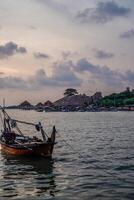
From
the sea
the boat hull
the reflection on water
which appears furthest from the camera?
the boat hull

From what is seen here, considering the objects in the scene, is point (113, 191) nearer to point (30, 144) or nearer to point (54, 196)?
point (54, 196)

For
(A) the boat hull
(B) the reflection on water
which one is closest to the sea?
(B) the reflection on water

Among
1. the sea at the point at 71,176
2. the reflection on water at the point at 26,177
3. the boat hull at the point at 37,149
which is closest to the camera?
the sea at the point at 71,176

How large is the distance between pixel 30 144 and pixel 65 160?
13.4ft

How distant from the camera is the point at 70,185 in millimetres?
30266

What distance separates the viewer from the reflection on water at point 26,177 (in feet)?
94.2

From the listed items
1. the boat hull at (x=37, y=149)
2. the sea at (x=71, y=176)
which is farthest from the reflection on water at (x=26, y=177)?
the boat hull at (x=37, y=149)

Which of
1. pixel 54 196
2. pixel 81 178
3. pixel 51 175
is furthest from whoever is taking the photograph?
pixel 51 175

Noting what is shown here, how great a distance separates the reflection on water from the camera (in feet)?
94.2

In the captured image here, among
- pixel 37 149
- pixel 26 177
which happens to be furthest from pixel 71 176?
pixel 37 149

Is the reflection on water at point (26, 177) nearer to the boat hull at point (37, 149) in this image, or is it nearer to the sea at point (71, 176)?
the sea at point (71, 176)

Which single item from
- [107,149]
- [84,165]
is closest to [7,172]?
[84,165]

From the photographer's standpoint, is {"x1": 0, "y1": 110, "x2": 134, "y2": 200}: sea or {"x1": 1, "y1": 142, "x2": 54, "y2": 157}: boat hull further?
{"x1": 1, "y1": 142, "x2": 54, "y2": 157}: boat hull

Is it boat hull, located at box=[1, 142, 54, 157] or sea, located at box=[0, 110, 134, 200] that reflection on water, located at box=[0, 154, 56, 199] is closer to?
sea, located at box=[0, 110, 134, 200]
